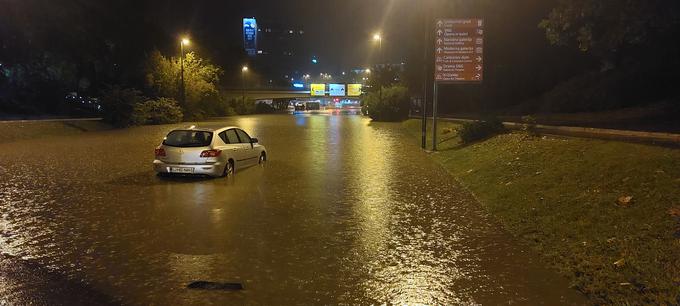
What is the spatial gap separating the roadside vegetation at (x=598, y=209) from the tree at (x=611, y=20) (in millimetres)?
4497

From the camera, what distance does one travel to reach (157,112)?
45906 millimetres

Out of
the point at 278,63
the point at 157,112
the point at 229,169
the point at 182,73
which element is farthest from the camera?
the point at 278,63

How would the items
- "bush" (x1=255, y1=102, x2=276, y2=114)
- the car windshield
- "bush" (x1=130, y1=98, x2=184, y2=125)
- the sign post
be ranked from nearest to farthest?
the car windshield, the sign post, "bush" (x1=130, y1=98, x2=184, y2=125), "bush" (x1=255, y1=102, x2=276, y2=114)

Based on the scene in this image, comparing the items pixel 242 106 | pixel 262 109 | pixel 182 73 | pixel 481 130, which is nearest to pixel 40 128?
pixel 182 73

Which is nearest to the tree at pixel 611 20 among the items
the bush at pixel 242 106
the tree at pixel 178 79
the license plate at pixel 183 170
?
the license plate at pixel 183 170

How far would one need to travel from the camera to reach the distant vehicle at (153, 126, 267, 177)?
514 inches

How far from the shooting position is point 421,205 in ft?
34.1

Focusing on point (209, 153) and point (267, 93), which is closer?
point (209, 153)

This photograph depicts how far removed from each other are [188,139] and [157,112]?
34.3 metres

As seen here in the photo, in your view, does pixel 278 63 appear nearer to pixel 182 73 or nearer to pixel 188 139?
pixel 182 73

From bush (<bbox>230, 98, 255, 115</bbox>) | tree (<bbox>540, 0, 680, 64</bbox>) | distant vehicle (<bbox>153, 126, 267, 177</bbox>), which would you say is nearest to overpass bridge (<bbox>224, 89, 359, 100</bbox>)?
bush (<bbox>230, 98, 255, 115</bbox>)

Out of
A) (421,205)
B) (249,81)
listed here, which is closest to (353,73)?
(249,81)

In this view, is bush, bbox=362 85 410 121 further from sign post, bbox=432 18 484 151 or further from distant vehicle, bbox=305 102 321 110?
distant vehicle, bbox=305 102 321 110

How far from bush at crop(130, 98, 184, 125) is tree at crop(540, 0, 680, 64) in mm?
31677
